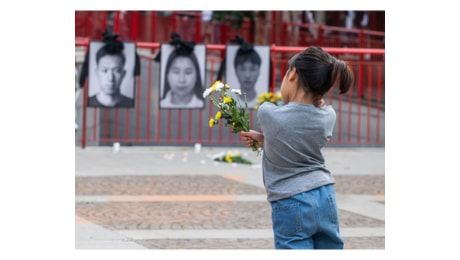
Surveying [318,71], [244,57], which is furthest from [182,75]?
[318,71]

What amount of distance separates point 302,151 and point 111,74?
9.78 m

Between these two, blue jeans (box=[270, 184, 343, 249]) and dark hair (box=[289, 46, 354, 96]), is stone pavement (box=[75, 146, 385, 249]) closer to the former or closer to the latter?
blue jeans (box=[270, 184, 343, 249])

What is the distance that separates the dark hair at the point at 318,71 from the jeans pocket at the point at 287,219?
0.47 metres

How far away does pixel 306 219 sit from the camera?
426cm

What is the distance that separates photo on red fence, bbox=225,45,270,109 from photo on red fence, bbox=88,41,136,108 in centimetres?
130

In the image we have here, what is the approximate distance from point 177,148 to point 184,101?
0.79 m

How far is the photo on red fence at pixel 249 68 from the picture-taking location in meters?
14.1

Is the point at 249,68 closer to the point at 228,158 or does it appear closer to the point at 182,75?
the point at 182,75

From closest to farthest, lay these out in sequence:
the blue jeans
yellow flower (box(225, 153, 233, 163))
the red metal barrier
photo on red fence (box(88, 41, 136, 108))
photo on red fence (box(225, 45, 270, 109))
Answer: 1. the blue jeans
2. yellow flower (box(225, 153, 233, 163))
3. photo on red fence (box(88, 41, 136, 108))
4. photo on red fence (box(225, 45, 270, 109))
5. the red metal barrier

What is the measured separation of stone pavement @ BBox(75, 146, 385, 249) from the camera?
8211 mm

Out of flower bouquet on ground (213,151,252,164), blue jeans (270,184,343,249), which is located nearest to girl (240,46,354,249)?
blue jeans (270,184,343,249)

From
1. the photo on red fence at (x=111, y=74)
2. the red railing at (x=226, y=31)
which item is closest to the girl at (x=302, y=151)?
the photo on red fence at (x=111, y=74)

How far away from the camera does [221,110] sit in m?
4.75
